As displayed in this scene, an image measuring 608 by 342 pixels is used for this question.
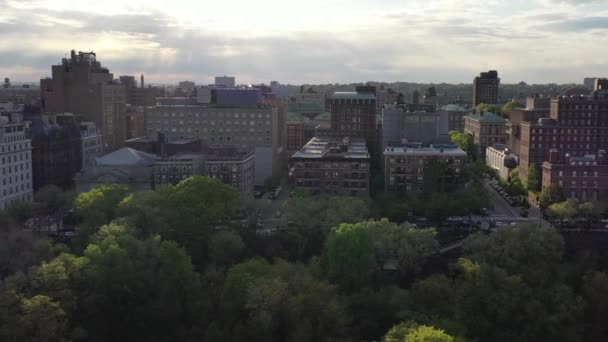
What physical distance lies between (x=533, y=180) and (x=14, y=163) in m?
79.5

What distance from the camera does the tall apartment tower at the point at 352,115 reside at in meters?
148

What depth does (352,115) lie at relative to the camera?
14850cm

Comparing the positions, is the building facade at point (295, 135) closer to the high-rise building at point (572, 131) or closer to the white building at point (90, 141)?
the white building at point (90, 141)

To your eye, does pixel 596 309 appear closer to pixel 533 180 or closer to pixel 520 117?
pixel 533 180

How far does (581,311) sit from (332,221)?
2951cm

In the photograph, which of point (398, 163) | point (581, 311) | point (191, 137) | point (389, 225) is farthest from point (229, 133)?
point (581, 311)

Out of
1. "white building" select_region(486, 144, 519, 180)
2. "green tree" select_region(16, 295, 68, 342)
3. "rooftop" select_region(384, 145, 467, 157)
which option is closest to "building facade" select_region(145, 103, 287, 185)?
"rooftop" select_region(384, 145, 467, 157)

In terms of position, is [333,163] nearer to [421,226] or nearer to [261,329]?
[421,226]

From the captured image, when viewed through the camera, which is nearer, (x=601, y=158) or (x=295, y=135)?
(x=601, y=158)

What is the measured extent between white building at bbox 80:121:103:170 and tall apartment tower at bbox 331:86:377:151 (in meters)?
48.3

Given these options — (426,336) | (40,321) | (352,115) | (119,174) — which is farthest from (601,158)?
(40,321)

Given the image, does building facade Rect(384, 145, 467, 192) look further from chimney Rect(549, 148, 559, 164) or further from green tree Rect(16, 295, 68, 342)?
green tree Rect(16, 295, 68, 342)

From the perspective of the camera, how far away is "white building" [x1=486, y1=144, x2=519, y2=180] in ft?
438

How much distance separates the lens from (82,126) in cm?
12512
